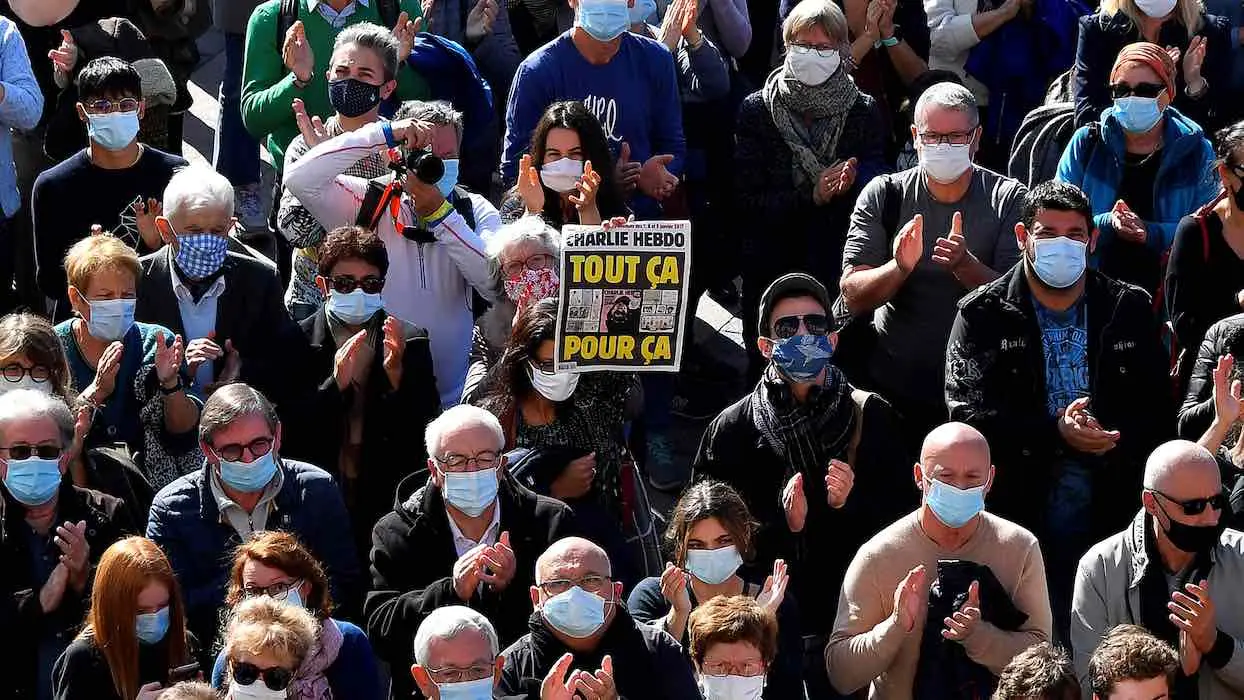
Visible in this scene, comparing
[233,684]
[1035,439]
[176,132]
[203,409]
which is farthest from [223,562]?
[176,132]

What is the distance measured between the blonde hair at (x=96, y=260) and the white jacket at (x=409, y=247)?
92 cm

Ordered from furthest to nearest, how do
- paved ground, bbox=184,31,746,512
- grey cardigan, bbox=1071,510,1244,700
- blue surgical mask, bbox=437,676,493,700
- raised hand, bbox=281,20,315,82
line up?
paved ground, bbox=184,31,746,512
raised hand, bbox=281,20,315,82
grey cardigan, bbox=1071,510,1244,700
blue surgical mask, bbox=437,676,493,700

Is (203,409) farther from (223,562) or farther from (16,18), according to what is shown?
(16,18)

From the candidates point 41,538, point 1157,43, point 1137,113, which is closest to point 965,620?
point 1137,113

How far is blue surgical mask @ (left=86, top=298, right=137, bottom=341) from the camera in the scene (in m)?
8.86

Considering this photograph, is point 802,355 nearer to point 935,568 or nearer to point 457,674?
point 935,568

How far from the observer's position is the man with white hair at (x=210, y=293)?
925 cm

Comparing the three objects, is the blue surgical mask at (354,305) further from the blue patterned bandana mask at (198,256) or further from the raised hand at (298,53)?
the raised hand at (298,53)

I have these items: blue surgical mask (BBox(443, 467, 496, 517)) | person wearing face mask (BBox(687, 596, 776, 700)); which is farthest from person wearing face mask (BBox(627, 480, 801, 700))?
blue surgical mask (BBox(443, 467, 496, 517))

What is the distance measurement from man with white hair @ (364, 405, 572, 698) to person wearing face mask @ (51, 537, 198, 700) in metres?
0.82

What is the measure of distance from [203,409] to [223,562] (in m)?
0.61

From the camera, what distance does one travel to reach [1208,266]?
9695 mm

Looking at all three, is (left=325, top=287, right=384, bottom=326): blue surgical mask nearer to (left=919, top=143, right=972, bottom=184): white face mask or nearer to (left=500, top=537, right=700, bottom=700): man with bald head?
(left=500, top=537, right=700, bottom=700): man with bald head

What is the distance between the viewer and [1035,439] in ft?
29.2
